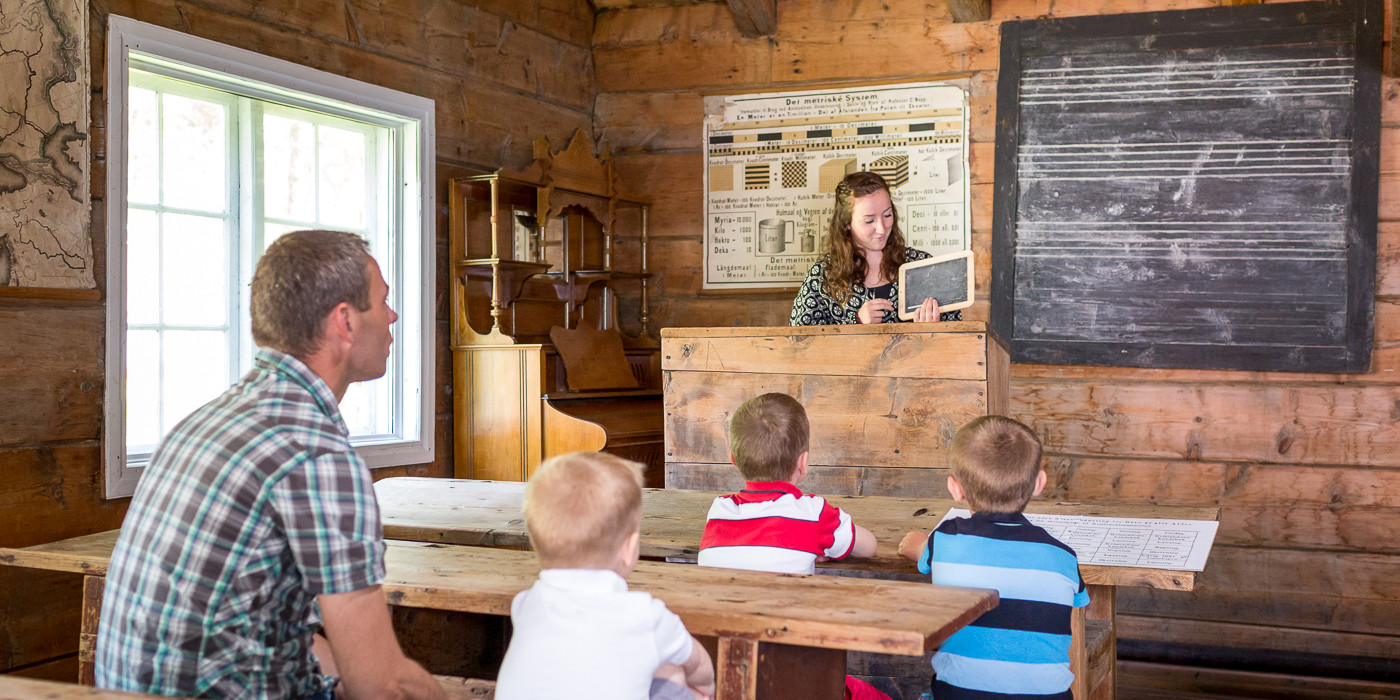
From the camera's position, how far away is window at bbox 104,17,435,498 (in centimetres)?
309

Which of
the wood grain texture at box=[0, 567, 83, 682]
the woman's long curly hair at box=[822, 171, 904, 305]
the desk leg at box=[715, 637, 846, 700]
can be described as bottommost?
the wood grain texture at box=[0, 567, 83, 682]

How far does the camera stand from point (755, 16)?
4516mm

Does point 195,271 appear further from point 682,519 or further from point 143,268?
point 682,519

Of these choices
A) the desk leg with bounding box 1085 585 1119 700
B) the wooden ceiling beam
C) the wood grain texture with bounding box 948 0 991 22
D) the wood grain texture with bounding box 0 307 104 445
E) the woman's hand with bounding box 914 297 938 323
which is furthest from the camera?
the wooden ceiling beam

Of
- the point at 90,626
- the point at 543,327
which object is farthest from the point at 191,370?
the point at 90,626

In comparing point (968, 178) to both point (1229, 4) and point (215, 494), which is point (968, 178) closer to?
point (1229, 4)

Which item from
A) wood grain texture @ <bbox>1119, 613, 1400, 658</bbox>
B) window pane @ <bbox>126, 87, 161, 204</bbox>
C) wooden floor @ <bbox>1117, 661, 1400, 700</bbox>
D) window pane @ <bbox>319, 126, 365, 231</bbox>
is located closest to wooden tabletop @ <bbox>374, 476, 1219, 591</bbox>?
window pane @ <bbox>126, 87, 161, 204</bbox>

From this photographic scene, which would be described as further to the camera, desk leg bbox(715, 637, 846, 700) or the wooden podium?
the wooden podium

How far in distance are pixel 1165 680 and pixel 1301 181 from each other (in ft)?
5.74

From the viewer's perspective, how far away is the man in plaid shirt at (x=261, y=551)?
1280 mm

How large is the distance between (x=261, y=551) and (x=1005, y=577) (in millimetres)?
1055

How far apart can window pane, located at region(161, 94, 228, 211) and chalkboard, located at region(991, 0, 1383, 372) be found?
267 centimetres

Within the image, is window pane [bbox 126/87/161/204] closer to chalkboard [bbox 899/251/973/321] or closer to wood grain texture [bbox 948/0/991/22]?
chalkboard [bbox 899/251/973/321]

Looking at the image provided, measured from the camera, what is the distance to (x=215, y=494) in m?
1.28
